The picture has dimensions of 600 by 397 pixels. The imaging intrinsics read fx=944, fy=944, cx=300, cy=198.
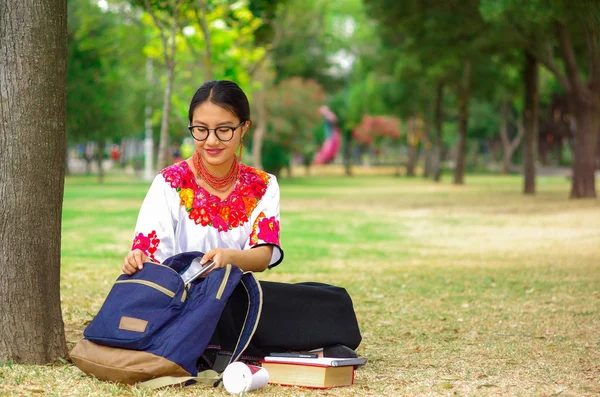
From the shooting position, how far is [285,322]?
475cm

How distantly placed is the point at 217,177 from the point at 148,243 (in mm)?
509

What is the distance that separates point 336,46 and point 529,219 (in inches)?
1622

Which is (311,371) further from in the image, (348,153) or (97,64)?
(348,153)

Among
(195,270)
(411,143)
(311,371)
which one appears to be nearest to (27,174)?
(195,270)

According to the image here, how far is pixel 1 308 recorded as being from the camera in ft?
15.6

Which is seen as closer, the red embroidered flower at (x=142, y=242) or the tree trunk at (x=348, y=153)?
the red embroidered flower at (x=142, y=242)

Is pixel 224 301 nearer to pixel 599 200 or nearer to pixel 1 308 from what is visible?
pixel 1 308

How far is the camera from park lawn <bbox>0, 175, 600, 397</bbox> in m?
4.68

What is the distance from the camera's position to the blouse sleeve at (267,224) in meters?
4.72

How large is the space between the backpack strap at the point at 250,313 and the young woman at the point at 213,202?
0.12 m

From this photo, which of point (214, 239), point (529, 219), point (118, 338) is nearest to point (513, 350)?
point (214, 239)

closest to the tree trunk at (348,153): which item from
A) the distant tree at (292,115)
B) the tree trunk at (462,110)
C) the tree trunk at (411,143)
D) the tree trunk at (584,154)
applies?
the tree trunk at (411,143)

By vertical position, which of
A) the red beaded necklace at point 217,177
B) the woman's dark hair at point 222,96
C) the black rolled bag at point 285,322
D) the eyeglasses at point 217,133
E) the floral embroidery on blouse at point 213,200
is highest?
the woman's dark hair at point 222,96

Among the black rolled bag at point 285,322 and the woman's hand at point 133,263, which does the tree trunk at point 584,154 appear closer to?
the black rolled bag at point 285,322
